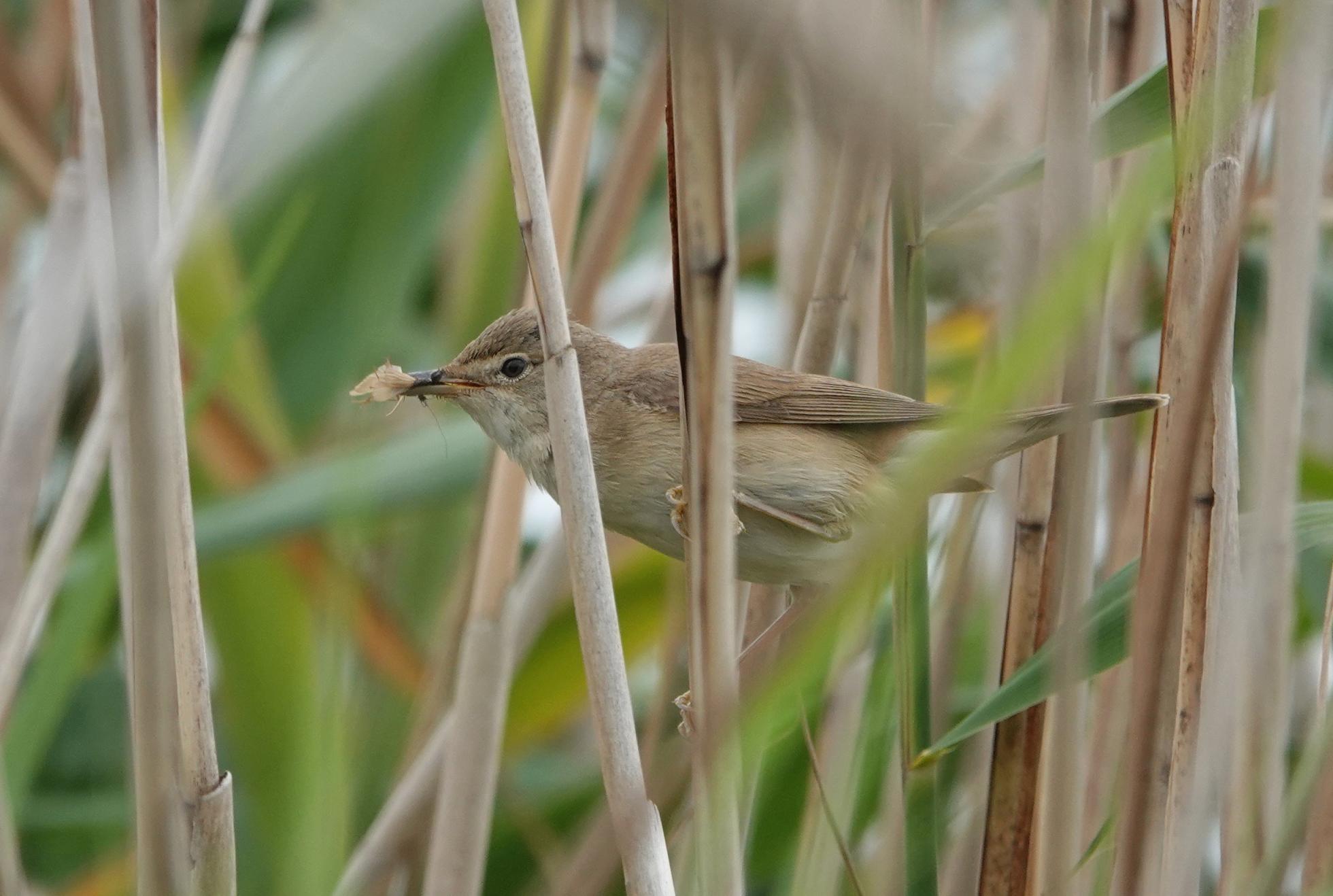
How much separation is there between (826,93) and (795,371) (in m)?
1.41

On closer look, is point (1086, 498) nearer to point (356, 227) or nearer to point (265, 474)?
point (265, 474)

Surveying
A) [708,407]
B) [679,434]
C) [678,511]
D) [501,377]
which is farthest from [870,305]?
[708,407]

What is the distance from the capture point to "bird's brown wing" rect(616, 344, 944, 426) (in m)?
2.07

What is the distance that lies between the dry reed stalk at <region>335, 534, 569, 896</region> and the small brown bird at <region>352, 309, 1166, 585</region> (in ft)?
0.60

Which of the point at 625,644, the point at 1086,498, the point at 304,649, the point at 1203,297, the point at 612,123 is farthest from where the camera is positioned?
the point at 612,123

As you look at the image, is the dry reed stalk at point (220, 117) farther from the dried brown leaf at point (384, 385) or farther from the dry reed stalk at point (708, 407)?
the dry reed stalk at point (708, 407)

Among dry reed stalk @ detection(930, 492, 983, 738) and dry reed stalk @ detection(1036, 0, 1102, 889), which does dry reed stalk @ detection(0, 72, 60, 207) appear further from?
dry reed stalk @ detection(1036, 0, 1102, 889)

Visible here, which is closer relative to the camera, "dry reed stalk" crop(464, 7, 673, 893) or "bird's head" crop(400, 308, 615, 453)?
"dry reed stalk" crop(464, 7, 673, 893)

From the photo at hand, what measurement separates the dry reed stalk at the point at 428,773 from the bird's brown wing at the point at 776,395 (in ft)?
0.94

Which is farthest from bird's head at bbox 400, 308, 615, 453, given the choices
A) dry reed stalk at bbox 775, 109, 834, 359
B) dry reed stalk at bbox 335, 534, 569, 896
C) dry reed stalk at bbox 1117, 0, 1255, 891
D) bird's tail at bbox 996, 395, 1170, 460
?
dry reed stalk at bbox 1117, 0, 1255, 891

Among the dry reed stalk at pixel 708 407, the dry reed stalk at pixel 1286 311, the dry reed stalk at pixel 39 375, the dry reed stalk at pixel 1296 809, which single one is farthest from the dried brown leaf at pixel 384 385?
the dry reed stalk at pixel 1296 809

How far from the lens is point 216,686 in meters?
2.65

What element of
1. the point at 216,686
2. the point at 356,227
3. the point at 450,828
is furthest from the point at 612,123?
Result: the point at 450,828

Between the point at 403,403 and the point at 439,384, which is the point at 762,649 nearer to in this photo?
the point at 439,384
